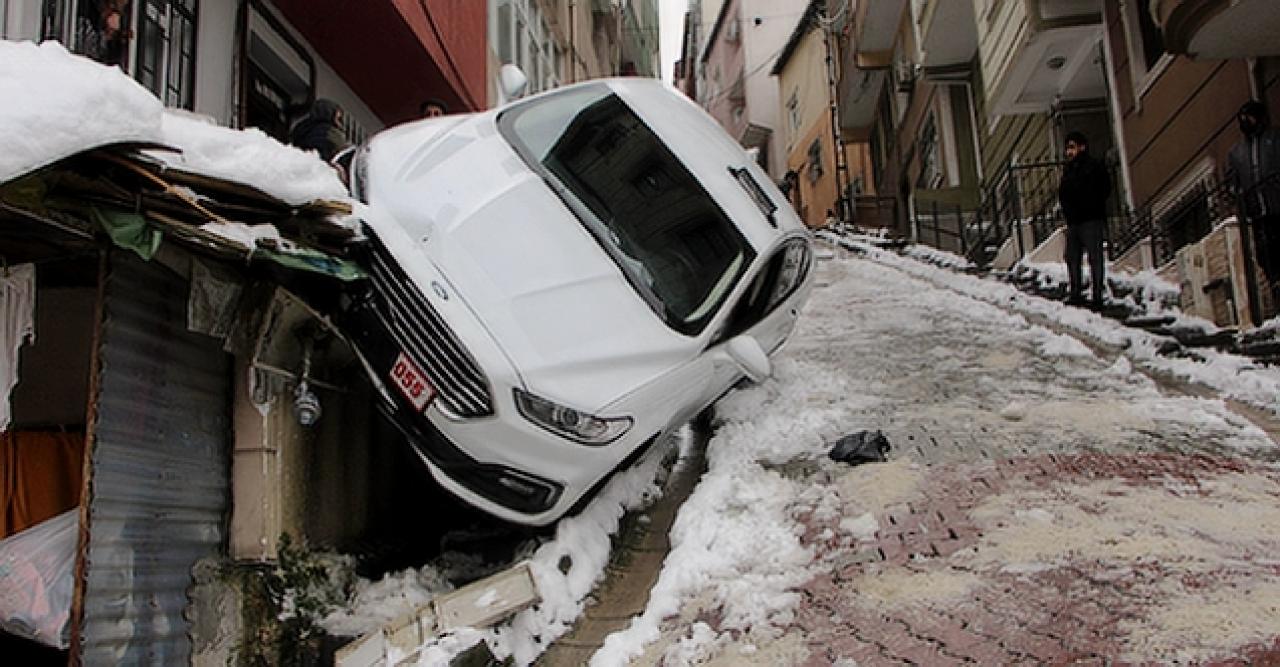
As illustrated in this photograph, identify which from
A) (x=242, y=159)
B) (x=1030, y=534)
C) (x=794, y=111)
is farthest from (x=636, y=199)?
(x=794, y=111)

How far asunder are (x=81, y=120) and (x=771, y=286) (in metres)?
4.30

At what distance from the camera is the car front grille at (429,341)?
480 cm

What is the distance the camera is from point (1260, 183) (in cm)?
735

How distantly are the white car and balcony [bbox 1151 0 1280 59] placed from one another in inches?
197

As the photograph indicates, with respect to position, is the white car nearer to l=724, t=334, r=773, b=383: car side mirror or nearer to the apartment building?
l=724, t=334, r=773, b=383: car side mirror

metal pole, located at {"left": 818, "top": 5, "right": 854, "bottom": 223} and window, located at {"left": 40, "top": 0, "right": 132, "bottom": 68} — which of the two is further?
metal pole, located at {"left": 818, "top": 5, "right": 854, "bottom": 223}

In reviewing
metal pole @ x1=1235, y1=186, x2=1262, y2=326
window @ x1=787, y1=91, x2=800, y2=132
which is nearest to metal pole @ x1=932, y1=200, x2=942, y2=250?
metal pole @ x1=1235, y1=186, x2=1262, y2=326

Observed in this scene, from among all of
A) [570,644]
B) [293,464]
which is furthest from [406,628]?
[293,464]

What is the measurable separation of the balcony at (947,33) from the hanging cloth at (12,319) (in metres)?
16.3

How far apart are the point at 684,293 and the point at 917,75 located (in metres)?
17.9

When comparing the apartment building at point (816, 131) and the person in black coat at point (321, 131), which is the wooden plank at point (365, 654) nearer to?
the person in black coat at point (321, 131)

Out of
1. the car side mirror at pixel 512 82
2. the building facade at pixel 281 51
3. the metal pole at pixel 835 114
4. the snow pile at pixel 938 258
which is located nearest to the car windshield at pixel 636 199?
the car side mirror at pixel 512 82

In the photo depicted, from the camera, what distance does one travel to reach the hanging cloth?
13.4 feet

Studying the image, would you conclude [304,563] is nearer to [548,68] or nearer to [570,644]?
[570,644]
